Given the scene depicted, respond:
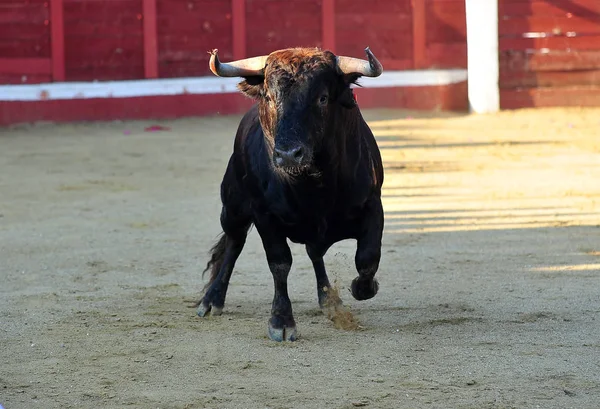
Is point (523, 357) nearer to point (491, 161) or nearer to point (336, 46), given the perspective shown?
point (491, 161)

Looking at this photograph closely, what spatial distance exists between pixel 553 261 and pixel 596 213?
137cm

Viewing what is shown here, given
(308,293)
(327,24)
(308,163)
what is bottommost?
(308,293)

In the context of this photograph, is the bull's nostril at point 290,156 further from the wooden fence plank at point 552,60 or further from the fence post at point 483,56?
the wooden fence plank at point 552,60

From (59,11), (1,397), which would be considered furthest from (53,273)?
(59,11)

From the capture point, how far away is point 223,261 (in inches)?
176

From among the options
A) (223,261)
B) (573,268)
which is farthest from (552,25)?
(223,261)

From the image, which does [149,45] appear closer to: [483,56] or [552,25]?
[483,56]

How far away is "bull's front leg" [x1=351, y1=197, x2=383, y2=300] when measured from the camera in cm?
378

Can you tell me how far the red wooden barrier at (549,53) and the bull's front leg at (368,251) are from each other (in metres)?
7.47

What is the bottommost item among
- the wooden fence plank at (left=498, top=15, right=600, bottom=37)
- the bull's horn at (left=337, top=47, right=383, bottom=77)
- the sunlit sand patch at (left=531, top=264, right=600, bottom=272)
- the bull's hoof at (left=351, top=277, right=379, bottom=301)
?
the sunlit sand patch at (left=531, top=264, right=600, bottom=272)

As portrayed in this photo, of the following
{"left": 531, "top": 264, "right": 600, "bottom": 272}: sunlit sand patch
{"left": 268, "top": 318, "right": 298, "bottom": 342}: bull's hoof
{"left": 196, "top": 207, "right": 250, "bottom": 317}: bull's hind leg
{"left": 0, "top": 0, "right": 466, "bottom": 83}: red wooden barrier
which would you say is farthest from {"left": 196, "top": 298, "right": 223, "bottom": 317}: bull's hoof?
{"left": 0, "top": 0, "right": 466, "bottom": 83}: red wooden barrier

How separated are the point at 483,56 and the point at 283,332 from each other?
7610mm

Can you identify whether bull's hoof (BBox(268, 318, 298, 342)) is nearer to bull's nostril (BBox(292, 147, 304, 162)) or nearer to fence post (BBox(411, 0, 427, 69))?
bull's nostril (BBox(292, 147, 304, 162))

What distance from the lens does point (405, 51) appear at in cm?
1181
